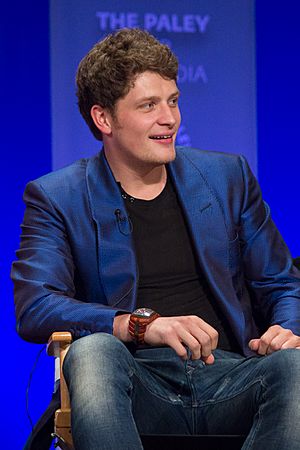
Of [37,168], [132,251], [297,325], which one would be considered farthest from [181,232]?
[37,168]

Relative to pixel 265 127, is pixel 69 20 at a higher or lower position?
higher

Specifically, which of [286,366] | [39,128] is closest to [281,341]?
[286,366]

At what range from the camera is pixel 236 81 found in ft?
13.6

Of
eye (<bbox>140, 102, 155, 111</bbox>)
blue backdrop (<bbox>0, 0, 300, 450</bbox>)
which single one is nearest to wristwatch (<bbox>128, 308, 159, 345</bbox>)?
eye (<bbox>140, 102, 155, 111</bbox>)

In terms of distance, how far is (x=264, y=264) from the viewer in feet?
8.84

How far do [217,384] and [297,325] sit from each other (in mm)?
263

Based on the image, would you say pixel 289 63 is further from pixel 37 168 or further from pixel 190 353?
pixel 190 353

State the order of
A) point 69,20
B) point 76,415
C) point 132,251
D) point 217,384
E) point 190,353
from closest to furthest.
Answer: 1. point 76,415
2. point 190,353
3. point 217,384
4. point 132,251
5. point 69,20

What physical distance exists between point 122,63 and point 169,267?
1.84 ft

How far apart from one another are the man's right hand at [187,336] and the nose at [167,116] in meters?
0.64

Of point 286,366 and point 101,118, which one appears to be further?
point 101,118

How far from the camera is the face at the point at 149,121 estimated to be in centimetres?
268

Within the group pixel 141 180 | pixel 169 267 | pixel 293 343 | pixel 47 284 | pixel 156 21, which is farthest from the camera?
pixel 156 21

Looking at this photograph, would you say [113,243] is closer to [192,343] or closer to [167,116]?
[167,116]
